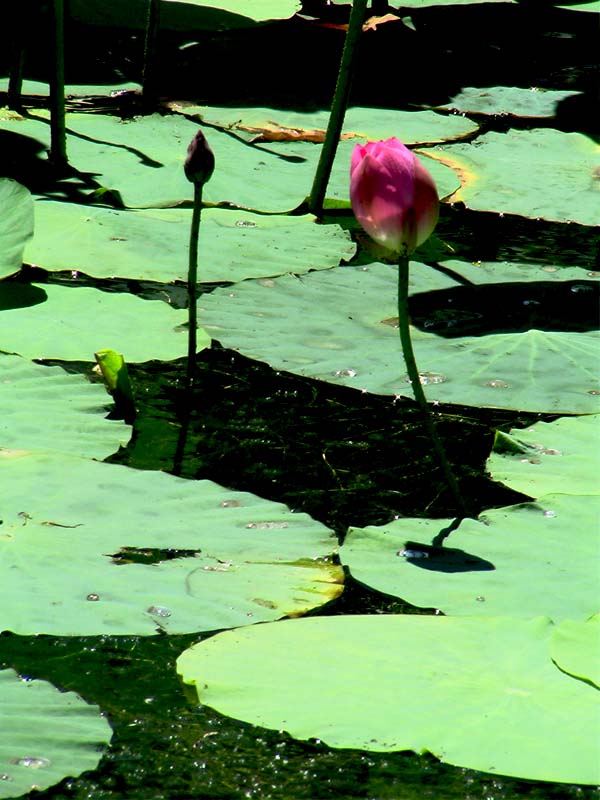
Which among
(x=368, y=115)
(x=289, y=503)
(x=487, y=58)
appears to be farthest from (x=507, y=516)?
(x=487, y=58)

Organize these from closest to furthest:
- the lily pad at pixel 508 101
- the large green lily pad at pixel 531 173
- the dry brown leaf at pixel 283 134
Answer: the large green lily pad at pixel 531 173 < the dry brown leaf at pixel 283 134 < the lily pad at pixel 508 101

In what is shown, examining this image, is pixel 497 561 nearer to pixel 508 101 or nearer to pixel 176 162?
pixel 176 162

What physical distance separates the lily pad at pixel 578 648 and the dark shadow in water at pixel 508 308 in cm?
96

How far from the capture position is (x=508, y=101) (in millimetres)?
4109

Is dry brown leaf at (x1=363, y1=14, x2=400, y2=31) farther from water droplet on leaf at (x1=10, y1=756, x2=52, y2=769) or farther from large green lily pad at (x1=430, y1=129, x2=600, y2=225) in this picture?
water droplet on leaf at (x1=10, y1=756, x2=52, y2=769)

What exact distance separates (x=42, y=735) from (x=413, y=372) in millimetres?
700

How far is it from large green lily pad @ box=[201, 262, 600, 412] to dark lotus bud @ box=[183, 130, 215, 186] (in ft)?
0.86

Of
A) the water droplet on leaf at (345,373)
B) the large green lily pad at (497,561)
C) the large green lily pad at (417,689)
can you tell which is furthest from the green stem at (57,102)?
the large green lily pad at (417,689)

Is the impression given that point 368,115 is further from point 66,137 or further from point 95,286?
point 95,286

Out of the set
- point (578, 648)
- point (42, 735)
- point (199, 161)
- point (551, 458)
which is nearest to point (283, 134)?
point (199, 161)

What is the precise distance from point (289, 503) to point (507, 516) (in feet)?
0.97

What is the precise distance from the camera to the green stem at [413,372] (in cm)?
144

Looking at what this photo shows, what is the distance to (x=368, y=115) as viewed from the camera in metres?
3.71

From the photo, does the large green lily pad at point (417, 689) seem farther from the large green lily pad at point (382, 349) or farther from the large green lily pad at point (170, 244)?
the large green lily pad at point (170, 244)
